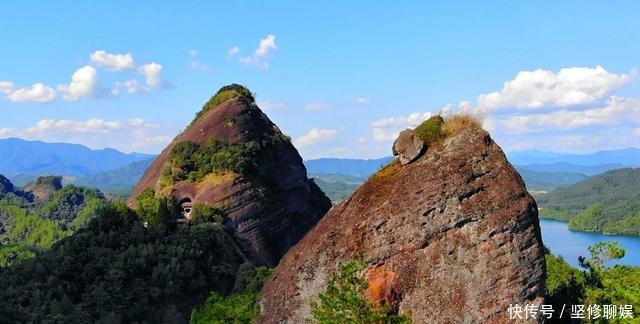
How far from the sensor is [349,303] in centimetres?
1046

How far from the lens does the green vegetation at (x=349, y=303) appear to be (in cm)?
1034

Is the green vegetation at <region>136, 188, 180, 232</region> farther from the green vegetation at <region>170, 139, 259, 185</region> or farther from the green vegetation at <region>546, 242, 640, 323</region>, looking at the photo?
the green vegetation at <region>546, 242, 640, 323</region>

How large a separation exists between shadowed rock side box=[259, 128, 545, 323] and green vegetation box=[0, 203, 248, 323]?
14.1 metres

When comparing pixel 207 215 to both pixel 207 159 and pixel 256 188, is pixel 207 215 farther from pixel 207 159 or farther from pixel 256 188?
pixel 207 159

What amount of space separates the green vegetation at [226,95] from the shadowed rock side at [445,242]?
101 ft

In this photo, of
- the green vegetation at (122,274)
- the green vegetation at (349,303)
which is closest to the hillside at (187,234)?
the green vegetation at (122,274)

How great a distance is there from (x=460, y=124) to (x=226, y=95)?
31.8 meters

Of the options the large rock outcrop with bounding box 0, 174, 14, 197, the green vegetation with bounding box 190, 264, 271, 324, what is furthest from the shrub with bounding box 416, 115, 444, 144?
the large rock outcrop with bounding box 0, 174, 14, 197

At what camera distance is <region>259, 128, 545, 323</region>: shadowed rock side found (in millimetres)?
10211

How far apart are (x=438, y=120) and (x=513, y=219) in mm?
2641

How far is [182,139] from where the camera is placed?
3800 cm

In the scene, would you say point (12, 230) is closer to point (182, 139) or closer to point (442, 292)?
point (182, 139)

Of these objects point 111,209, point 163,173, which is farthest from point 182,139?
point 111,209

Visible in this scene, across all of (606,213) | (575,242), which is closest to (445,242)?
(575,242)
